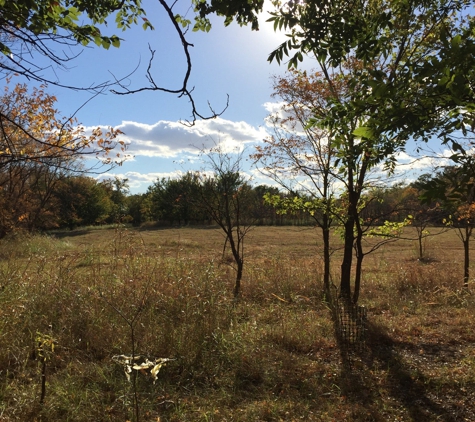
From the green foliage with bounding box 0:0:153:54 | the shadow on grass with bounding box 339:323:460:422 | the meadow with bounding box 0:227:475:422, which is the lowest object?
the shadow on grass with bounding box 339:323:460:422

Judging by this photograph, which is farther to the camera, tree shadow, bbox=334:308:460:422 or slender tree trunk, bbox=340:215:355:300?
slender tree trunk, bbox=340:215:355:300

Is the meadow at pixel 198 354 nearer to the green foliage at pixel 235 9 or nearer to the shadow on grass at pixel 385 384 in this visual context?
the shadow on grass at pixel 385 384

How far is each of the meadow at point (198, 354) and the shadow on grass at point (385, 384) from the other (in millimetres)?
16

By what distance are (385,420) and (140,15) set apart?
13.1 ft

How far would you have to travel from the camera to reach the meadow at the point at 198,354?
2.93 m

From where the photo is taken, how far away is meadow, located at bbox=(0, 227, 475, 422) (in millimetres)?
2932

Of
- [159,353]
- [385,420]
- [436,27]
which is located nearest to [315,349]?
[385,420]

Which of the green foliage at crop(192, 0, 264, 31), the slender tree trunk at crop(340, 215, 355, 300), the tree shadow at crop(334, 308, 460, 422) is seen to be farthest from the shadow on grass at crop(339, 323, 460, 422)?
the green foliage at crop(192, 0, 264, 31)

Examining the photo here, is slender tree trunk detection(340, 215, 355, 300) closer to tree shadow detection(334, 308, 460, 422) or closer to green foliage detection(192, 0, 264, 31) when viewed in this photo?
tree shadow detection(334, 308, 460, 422)

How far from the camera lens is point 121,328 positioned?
13.4 ft

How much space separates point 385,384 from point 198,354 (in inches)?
74.6

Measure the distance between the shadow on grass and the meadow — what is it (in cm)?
2

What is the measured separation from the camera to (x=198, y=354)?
148 inches

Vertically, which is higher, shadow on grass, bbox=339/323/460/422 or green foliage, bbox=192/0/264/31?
green foliage, bbox=192/0/264/31
